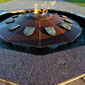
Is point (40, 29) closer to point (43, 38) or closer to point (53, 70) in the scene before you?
point (43, 38)

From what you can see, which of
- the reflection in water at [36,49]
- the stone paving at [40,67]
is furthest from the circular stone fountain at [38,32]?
the stone paving at [40,67]

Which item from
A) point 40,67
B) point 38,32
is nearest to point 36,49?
point 38,32

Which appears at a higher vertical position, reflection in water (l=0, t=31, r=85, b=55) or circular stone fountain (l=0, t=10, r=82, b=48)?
circular stone fountain (l=0, t=10, r=82, b=48)

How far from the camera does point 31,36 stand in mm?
5492

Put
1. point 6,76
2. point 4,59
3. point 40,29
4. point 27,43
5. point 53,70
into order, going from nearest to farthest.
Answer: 1. point 6,76
2. point 53,70
3. point 4,59
4. point 27,43
5. point 40,29

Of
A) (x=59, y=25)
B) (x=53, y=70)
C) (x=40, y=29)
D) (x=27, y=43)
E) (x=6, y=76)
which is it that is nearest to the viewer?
(x=6, y=76)

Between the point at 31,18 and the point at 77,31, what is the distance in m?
3.51

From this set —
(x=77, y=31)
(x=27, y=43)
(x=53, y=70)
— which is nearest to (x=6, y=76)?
(x=53, y=70)

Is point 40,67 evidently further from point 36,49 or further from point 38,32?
point 38,32

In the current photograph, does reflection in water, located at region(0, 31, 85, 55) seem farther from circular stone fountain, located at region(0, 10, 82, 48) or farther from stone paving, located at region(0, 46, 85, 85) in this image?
stone paving, located at region(0, 46, 85, 85)

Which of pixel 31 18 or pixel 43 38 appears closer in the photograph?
pixel 43 38

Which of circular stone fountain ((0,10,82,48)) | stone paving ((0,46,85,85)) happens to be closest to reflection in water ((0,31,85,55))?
circular stone fountain ((0,10,82,48))

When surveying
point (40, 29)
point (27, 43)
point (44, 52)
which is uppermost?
point (40, 29)

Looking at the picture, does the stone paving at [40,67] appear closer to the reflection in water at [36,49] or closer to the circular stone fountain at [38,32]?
the reflection in water at [36,49]
